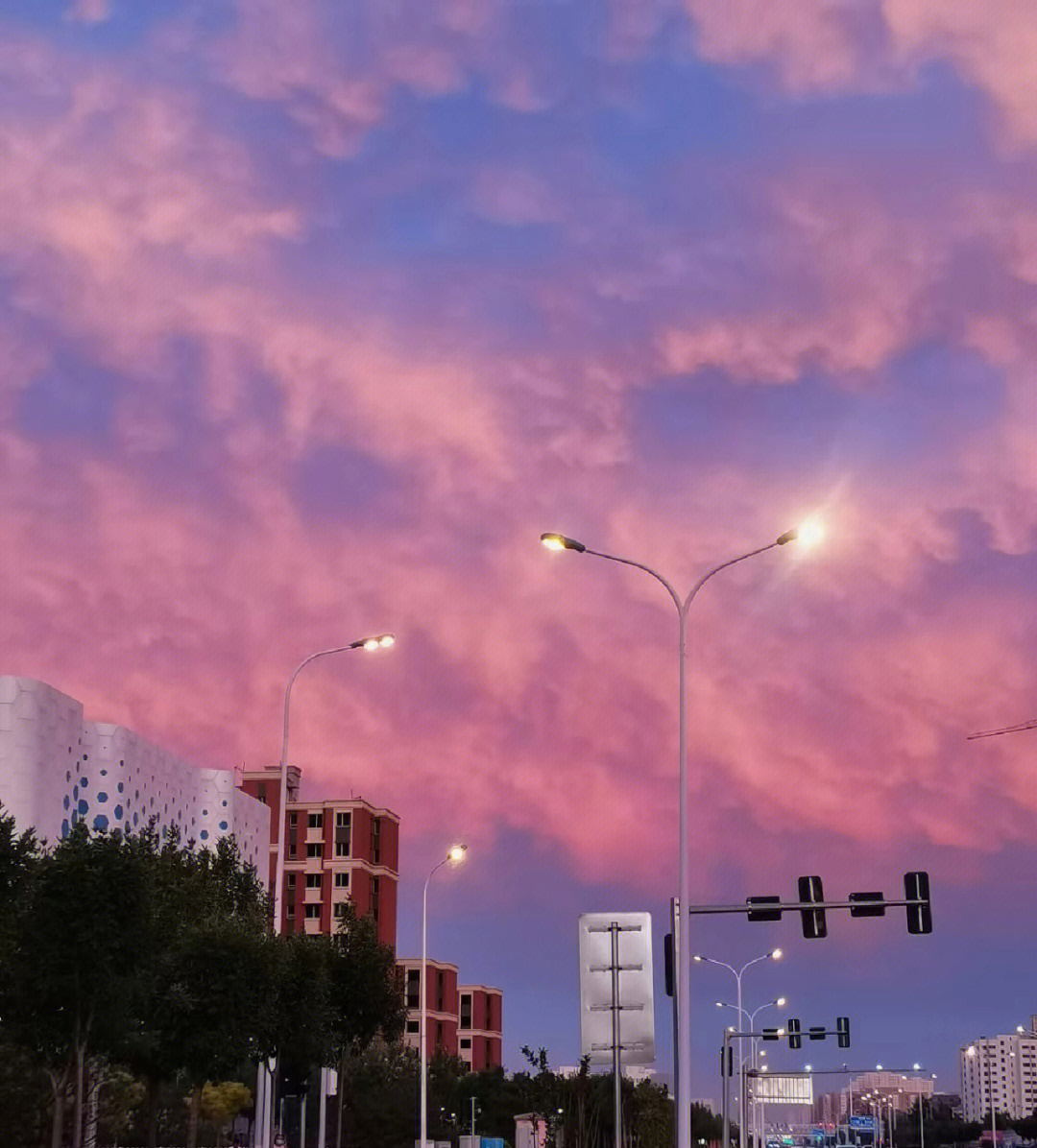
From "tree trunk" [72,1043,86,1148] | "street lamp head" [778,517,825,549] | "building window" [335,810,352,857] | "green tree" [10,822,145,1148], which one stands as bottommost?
"tree trunk" [72,1043,86,1148]

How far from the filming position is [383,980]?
202 feet

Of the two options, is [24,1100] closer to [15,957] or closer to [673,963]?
[15,957]

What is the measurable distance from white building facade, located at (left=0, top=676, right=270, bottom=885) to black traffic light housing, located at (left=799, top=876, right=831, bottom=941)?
65679 mm

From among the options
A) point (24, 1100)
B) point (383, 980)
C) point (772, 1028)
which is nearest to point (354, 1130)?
point (772, 1028)

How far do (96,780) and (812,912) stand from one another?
9649cm

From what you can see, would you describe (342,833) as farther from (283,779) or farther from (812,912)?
(812,912)

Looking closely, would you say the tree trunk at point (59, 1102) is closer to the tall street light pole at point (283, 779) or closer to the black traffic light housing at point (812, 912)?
the tall street light pole at point (283, 779)

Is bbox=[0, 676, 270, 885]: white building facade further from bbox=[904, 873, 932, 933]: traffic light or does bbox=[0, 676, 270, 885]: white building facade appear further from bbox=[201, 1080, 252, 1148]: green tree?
bbox=[904, 873, 932, 933]: traffic light

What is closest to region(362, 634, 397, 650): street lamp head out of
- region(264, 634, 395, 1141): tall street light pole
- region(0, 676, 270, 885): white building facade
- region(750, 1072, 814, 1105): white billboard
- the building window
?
region(264, 634, 395, 1141): tall street light pole

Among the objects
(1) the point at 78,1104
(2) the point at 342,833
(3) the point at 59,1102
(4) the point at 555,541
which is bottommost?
(1) the point at 78,1104

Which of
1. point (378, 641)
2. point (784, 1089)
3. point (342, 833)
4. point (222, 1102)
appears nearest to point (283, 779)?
point (378, 641)

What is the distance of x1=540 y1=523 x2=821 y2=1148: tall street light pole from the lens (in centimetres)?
2773

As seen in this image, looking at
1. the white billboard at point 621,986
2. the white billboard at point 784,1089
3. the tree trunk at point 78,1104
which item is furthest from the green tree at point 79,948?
the white billboard at point 784,1089

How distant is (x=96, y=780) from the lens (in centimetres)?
12438
